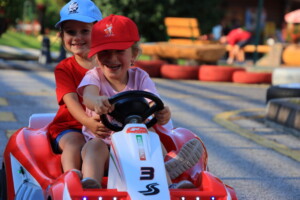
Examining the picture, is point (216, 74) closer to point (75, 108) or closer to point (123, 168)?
point (75, 108)

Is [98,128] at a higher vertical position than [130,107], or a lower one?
lower

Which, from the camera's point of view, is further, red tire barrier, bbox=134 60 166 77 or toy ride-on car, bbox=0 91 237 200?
red tire barrier, bbox=134 60 166 77

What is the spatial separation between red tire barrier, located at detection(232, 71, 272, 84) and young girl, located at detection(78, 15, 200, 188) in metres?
9.48

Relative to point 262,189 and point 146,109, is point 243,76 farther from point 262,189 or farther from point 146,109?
point 146,109

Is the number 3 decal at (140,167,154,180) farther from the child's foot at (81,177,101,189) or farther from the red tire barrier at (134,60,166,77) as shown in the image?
the red tire barrier at (134,60,166,77)

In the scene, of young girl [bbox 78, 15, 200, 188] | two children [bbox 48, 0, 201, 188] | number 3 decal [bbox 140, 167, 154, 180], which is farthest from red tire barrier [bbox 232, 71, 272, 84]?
number 3 decal [bbox 140, 167, 154, 180]

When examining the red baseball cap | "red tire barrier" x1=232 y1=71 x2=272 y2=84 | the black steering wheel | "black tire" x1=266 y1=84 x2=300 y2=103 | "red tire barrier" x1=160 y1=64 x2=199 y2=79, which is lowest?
"red tire barrier" x1=232 y1=71 x2=272 y2=84

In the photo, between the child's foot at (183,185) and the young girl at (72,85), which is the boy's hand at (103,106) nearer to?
the young girl at (72,85)

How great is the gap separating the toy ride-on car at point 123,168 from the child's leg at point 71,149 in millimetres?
86

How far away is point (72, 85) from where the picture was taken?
3883 millimetres

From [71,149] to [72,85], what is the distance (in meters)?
0.58

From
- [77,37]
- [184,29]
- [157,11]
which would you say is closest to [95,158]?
[77,37]

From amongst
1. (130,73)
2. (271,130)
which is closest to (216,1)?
(271,130)

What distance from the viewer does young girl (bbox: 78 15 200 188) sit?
3229 mm
